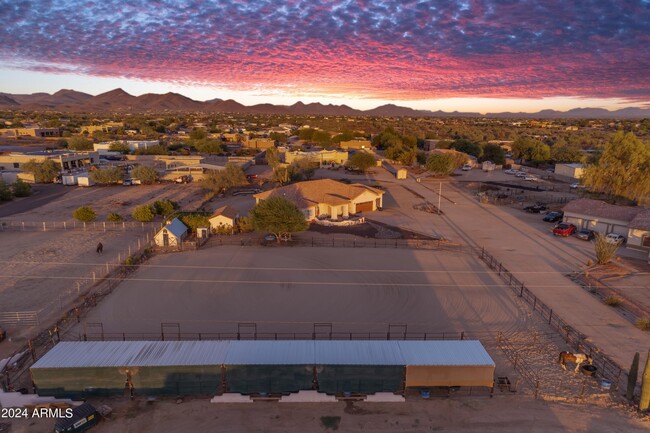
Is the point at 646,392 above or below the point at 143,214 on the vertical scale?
below

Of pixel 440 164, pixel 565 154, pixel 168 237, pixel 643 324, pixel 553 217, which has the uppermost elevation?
pixel 565 154

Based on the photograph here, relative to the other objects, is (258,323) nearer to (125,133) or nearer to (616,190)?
(616,190)

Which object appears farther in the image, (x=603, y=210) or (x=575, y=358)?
(x=603, y=210)

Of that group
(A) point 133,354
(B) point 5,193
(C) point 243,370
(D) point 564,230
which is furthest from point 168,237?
(D) point 564,230

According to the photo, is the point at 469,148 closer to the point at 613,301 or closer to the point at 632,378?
the point at 613,301

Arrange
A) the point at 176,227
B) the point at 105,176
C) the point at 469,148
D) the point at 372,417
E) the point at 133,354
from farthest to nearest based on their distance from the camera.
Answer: the point at 469,148 < the point at 105,176 < the point at 176,227 < the point at 133,354 < the point at 372,417

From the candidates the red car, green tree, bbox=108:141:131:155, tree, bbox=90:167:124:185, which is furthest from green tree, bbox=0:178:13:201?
the red car

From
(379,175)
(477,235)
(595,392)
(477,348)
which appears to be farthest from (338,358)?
(379,175)
